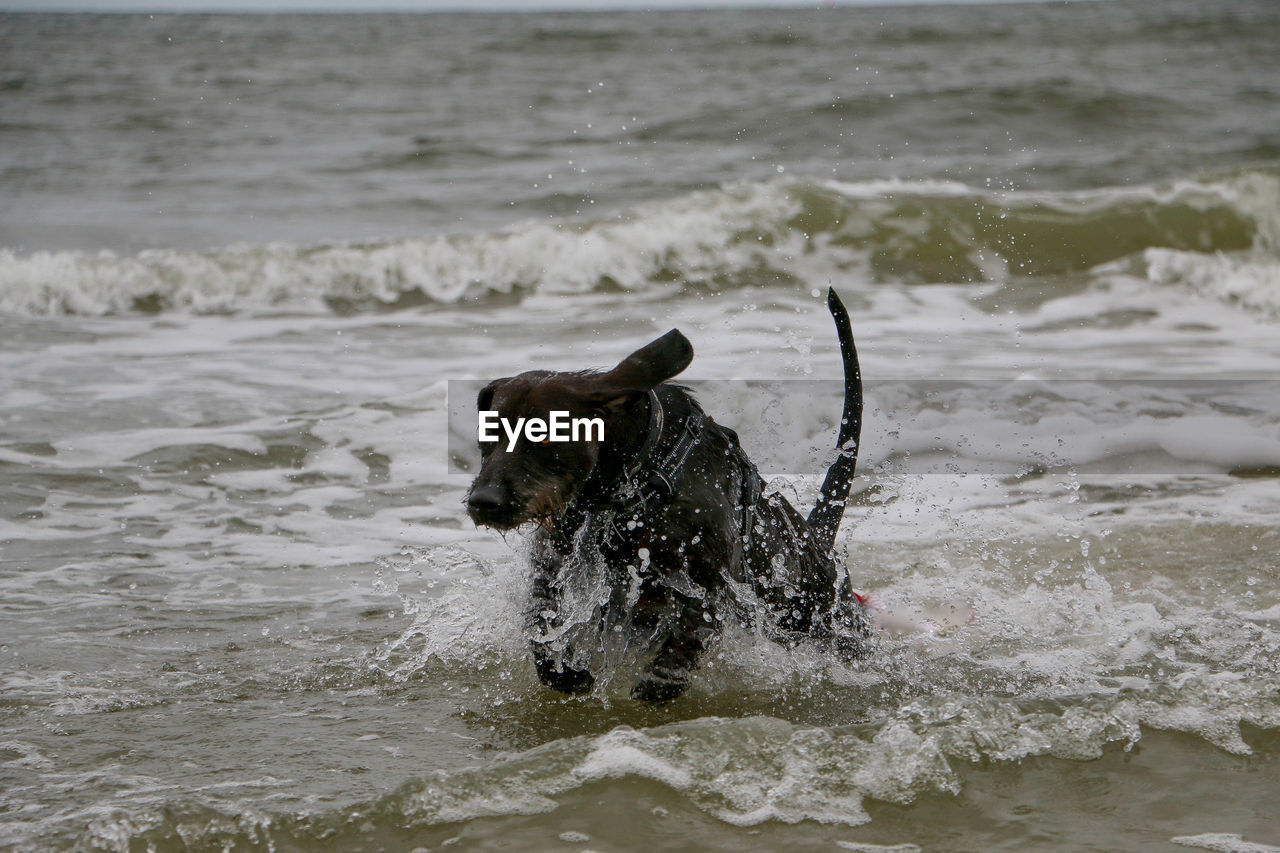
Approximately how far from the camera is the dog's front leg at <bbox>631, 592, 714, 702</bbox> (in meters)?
3.76

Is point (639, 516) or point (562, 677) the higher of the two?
point (639, 516)

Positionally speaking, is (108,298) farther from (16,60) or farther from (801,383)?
(16,60)

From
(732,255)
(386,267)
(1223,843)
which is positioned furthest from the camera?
(732,255)

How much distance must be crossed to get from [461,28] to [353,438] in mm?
32701

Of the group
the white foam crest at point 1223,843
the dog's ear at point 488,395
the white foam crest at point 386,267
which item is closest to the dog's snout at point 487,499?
the dog's ear at point 488,395

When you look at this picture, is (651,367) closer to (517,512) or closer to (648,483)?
(648,483)

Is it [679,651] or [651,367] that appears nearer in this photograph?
[651,367]

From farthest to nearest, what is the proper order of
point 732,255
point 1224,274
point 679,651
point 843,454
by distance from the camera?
point 732,255
point 1224,274
point 843,454
point 679,651

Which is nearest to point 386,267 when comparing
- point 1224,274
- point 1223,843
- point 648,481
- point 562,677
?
point 1224,274

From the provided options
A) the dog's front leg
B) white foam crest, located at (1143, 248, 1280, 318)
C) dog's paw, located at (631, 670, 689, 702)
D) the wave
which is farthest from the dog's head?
white foam crest, located at (1143, 248, 1280, 318)

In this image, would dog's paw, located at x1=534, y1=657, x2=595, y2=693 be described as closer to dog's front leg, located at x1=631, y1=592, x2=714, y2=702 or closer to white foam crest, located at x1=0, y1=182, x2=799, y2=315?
dog's front leg, located at x1=631, y1=592, x2=714, y2=702

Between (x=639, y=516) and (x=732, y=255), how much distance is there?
399 inches

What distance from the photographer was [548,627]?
3.95 metres

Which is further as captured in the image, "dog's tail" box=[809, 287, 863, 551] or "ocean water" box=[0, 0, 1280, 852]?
"dog's tail" box=[809, 287, 863, 551]
